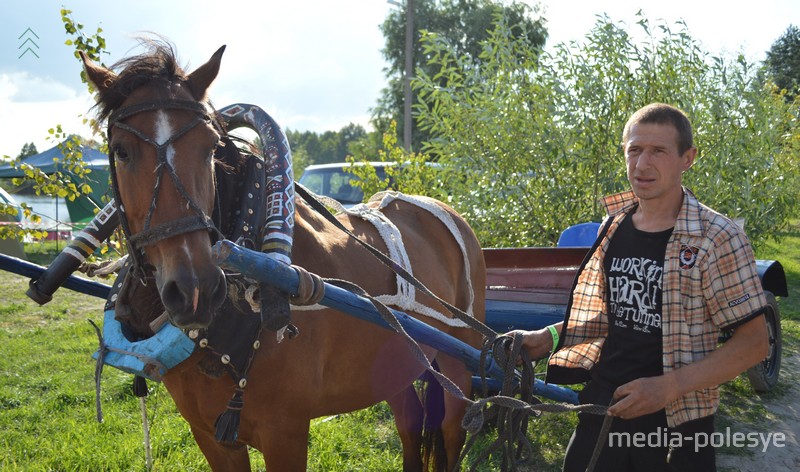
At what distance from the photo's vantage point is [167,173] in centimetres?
167

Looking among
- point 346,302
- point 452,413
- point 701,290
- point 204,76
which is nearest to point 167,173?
point 204,76

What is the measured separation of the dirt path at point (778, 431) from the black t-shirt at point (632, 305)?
2079mm

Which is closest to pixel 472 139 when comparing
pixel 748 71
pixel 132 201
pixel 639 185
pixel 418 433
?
pixel 748 71

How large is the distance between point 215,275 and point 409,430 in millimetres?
2161

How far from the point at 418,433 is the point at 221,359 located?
180 centimetres

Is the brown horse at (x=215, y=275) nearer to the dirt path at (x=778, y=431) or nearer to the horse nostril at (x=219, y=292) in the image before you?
the horse nostril at (x=219, y=292)

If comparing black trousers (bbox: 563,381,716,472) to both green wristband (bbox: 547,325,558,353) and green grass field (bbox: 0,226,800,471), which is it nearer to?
green wristband (bbox: 547,325,558,353)

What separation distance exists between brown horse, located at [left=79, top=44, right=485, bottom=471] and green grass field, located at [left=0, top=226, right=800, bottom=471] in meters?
0.79

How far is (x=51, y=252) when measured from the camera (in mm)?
13484

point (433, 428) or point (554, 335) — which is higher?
point (554, 335)

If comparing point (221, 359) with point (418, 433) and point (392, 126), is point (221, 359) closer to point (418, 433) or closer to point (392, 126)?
point (418, 433)

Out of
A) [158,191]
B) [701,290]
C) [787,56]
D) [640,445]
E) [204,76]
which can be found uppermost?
[787,56]

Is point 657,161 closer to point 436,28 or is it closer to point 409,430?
point 409,430

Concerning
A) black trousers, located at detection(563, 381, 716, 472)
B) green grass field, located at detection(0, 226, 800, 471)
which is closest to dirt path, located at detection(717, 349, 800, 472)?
green grass field, located at detection(0, 226, 800, 471)
